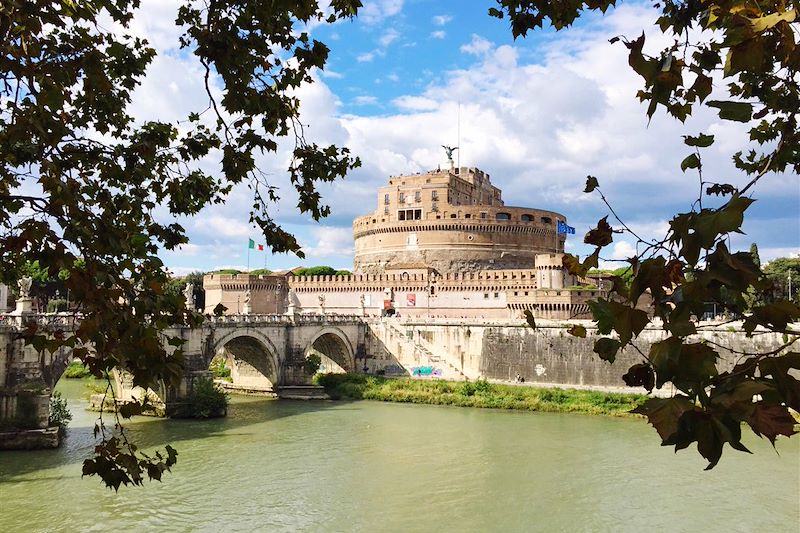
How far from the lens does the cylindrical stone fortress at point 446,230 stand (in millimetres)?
48594

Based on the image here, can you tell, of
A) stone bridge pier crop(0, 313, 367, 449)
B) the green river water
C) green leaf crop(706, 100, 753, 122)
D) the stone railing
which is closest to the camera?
green leaf crop(706, 100, 753, 122)

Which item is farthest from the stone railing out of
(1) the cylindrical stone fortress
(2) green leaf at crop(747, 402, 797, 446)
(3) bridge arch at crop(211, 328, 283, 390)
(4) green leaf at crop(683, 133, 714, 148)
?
(2) green leaf at crop(747, 402, 797, 446)

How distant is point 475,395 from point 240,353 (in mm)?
10855

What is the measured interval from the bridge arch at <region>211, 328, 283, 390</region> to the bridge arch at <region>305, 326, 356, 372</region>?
2.62 metres

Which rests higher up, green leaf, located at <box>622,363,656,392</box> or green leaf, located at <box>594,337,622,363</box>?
green leaf, located at <box>594,337,622,363</box>

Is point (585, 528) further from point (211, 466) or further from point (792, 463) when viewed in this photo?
point (211, 466)

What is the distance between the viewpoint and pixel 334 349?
34.3m

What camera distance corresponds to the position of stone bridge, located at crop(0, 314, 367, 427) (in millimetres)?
18688

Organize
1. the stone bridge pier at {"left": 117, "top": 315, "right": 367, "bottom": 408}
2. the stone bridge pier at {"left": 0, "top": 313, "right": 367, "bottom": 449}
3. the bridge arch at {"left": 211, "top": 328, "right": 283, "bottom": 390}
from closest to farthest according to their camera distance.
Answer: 1. the stone bridge pier at {"left": 0, "top": 313, "right": 367, "bottom": 449}
2. the stone bridge pier at {"left": 117, "top": 315, "right": 367, "bottom": 408}
3. the bridge arch at {"left": 211, "top": 328, "right": 283, "bottom": 390}

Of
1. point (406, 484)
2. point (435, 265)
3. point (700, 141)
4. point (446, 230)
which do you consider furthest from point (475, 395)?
point (700, 141)

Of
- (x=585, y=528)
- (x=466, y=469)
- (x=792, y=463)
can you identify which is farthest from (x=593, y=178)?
(x=792, y=463)

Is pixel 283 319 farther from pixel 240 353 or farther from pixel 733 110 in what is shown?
pixel 733 110

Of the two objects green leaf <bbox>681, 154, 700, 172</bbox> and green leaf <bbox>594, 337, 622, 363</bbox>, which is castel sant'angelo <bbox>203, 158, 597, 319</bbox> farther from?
green leaf <bbox>594, 337, 622, 363</bbox>

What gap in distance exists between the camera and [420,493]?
14.5 metres
